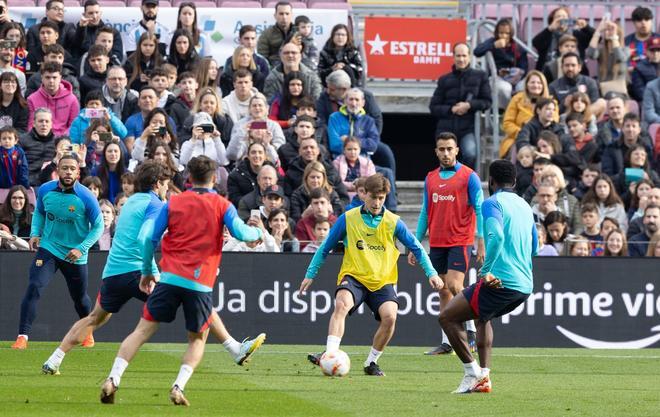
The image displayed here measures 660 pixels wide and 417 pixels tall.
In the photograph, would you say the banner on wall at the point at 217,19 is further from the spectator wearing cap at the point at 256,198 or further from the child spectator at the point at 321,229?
the child spectator at the point at 321,229

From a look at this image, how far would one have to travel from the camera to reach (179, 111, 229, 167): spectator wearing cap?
1967cm

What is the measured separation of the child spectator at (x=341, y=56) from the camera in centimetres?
2223

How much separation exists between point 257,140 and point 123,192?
2256 millimetres

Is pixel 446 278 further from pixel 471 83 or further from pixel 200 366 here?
pixel 471 83

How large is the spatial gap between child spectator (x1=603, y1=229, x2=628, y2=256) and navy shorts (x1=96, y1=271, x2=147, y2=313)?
725 cm

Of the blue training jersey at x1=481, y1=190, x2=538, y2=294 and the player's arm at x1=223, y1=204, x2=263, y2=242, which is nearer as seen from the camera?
the player's arm at x1=223, y1=204, x2=263, y2=242

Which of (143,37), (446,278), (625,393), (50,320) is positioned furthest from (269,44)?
(625,393)

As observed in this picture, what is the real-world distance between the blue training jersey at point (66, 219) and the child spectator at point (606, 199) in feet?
25.7

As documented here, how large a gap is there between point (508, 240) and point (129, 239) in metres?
3.77

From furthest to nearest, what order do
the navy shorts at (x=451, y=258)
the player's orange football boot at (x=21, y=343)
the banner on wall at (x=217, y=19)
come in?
the banner on wall at (x=217, y=19)
the player's orange football boot at (x=21, y=343)
the navy shorts at (x=451, y=258)

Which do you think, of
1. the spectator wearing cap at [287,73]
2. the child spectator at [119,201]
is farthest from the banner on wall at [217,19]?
the child spectator at [119,201]

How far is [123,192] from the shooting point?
18516 millimetres

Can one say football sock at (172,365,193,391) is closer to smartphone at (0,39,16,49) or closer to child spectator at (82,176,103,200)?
child spectator at (82,176,103,200)

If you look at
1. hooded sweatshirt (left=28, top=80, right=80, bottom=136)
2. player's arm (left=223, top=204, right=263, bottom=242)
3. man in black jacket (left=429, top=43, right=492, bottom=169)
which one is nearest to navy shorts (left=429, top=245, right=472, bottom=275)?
player's arm (left=223, top=204, right=263, bottom=242)
